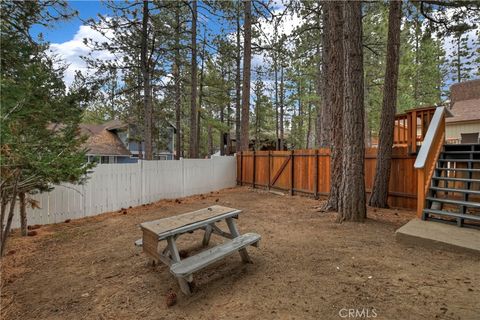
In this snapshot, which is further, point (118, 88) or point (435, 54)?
point (435, 54)

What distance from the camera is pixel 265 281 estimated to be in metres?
2.61

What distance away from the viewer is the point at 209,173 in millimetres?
9922

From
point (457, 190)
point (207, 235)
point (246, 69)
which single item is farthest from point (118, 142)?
point (457, 190)

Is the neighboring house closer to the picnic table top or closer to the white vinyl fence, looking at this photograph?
the white vinyl fence

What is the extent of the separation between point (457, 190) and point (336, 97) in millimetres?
2901

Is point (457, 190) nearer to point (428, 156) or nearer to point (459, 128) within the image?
point (428, 156)

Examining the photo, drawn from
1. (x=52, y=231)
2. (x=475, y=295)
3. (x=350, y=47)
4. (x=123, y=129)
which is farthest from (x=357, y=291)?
(x=123, y=129)

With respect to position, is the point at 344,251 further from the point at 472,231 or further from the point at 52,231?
Result: the point at 52,231

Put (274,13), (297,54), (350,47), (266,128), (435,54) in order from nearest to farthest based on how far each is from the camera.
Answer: (350,47) → (274,13) → (297,54) → (435,54) → (266,128)

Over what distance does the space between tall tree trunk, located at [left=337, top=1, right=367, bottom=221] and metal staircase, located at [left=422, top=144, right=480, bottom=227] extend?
1071 millimetres

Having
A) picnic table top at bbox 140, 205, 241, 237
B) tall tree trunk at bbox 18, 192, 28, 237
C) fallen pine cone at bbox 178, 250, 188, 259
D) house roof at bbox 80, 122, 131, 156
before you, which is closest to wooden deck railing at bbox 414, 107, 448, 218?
picnic table top at bbox 140, 205, 241, 237

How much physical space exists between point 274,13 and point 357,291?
27.4ft

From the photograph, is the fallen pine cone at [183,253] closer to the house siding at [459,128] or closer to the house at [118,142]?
the house siding at [459,128]

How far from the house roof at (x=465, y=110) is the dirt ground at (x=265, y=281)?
37.9 feet
